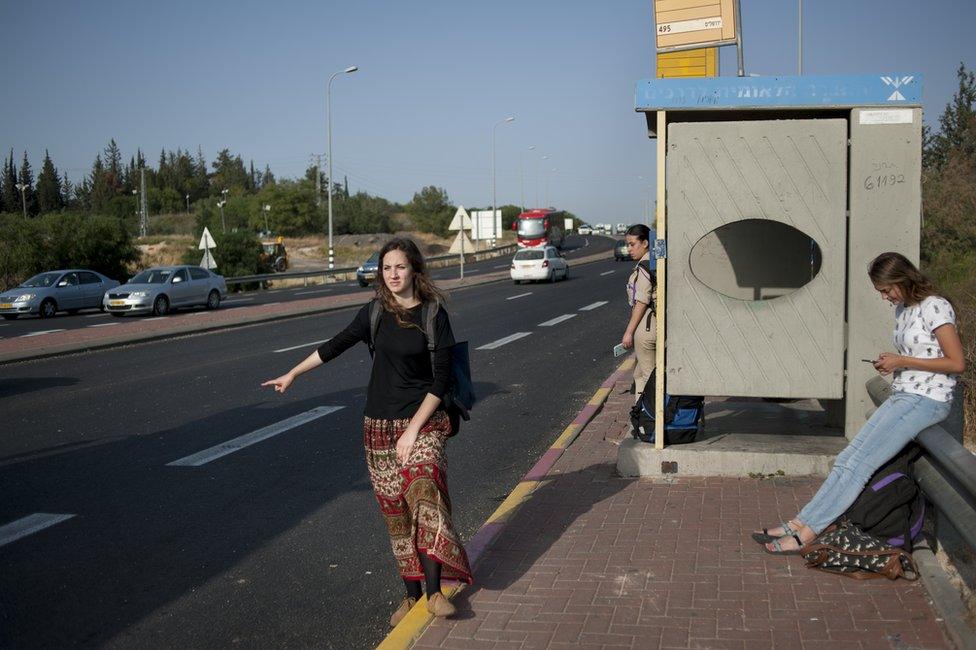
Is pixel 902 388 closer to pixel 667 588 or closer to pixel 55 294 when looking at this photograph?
pixel 667 588

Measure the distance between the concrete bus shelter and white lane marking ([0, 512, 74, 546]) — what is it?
458 centimetres

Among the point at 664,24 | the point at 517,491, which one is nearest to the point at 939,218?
the point at 664,24

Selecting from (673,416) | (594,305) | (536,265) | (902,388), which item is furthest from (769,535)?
(536,265)

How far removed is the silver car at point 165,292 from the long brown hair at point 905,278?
25.7m

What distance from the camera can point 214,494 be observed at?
746 cm

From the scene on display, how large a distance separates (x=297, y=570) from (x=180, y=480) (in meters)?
2.64

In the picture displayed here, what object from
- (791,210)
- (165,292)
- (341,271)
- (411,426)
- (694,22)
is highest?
(694,22)

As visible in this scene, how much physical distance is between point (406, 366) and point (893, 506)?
2.69 meters

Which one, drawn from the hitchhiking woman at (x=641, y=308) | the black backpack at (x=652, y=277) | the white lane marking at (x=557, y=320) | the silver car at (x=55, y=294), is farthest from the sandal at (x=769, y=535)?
the silver car at (x=55, y=294)

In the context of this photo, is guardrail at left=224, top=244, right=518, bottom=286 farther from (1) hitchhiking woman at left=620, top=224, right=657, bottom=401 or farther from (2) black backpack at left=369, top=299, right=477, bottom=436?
(2) black backpack at left=369, top=299, right=477, bottom=436

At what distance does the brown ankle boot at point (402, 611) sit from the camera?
475cm

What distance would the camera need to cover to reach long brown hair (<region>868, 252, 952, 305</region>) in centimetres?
509

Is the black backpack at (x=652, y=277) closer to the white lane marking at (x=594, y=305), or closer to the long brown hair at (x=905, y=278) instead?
the long brown hair at (x=905, y=278)

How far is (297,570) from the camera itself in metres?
5.72
